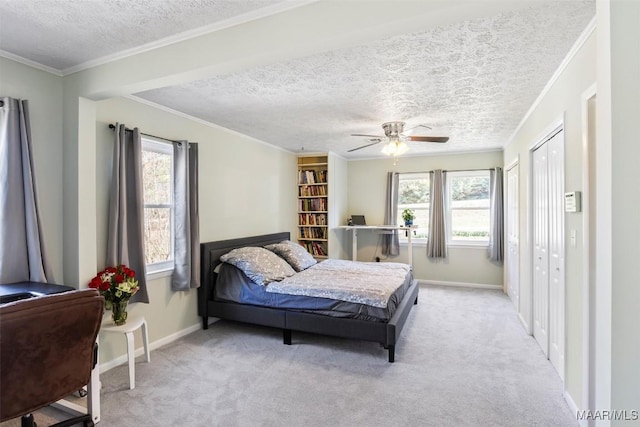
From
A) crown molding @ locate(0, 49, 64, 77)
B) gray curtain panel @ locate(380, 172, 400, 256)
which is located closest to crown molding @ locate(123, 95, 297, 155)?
crown molding @ locate(0, 49, 64, 77)

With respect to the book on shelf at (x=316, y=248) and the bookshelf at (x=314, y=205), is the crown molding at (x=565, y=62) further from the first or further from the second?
the book on shelf at (x=316, y=248)

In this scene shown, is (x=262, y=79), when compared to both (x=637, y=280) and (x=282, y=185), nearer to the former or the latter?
(x=637, y=280)

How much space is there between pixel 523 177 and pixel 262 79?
10.4ft

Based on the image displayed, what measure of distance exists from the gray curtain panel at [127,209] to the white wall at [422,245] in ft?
14.3

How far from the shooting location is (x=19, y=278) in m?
2.22

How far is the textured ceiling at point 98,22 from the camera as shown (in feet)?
5.51

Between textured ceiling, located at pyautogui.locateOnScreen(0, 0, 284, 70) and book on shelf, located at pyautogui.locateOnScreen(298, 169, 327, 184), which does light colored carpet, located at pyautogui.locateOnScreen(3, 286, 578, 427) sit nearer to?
textured ceiling, located at pyautogui.locateOnScreen(0, 0, 284, 70)

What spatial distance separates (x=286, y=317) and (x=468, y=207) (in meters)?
4.16

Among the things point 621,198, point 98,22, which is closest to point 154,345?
point 98,22

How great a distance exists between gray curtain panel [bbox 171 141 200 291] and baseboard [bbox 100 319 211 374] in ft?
1.69

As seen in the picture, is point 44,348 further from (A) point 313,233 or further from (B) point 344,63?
(A) point 313,233

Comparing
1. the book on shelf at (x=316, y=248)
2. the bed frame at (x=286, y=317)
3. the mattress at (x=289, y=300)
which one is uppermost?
the book on shelf at (x=316, y=248)

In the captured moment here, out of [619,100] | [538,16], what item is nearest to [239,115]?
[538,16]

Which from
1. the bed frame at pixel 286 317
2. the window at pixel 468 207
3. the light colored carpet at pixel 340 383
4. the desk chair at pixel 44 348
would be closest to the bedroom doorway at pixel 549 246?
the light colored carpet at pixel 340 383
